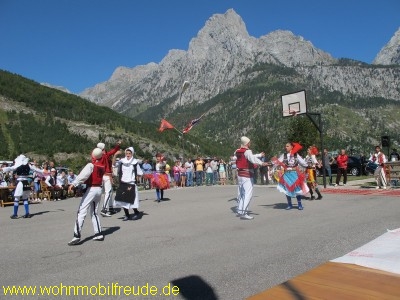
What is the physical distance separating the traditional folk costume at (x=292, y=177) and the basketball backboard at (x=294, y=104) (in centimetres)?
1066

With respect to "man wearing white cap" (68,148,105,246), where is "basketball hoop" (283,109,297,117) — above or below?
above

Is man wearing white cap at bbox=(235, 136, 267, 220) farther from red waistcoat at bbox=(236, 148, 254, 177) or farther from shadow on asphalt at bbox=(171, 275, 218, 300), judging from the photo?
shadow on asphalt at bbox=(171, 275, 218, 300)

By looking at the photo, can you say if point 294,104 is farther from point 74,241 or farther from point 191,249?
point 74,241

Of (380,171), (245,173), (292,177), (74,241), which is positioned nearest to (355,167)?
(380,171)

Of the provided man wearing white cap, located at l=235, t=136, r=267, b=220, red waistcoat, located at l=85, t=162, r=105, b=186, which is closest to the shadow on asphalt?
red waistcoat, located at l=85, t=162, r=105, b=186

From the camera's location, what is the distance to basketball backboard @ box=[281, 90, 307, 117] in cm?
2323

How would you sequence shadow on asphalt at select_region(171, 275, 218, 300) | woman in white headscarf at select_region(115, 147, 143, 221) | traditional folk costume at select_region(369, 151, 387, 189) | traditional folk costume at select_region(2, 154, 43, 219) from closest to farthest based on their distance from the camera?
shadow on asphalt at select_region(171, 275, 218, 300), woman in white headscarf at select_region(115, 147, 143, 221), traditional folk costume at select_region(2, 154, 43, 219), traditional folk costume at select_region(369, 151, 387, 189)

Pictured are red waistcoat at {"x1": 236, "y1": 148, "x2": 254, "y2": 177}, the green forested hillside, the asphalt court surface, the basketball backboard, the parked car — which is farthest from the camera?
the green forested hillside

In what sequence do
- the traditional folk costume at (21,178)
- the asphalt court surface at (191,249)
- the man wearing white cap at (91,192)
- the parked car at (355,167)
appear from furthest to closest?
the parked car at (355,167) < the traditional folk costume at (21,178) < the man wearing white cap at (91,192) < the asphalt court surface at (191,249)

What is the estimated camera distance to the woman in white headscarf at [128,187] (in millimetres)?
11586

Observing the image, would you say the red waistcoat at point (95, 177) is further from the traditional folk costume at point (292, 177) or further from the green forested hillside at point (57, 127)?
the green forested hillside at point (57, 127)

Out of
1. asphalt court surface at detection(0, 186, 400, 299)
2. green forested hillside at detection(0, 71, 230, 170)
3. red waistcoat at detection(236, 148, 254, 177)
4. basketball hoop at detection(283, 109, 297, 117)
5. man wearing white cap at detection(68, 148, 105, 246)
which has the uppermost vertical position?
green forested hillside at detection(0, 71, 230, 170)

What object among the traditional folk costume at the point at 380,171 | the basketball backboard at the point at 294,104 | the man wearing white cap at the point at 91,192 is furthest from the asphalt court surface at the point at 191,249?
the basketball backboard at the point at 294,104

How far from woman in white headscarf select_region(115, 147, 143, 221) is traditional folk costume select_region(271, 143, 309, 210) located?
435 cm
